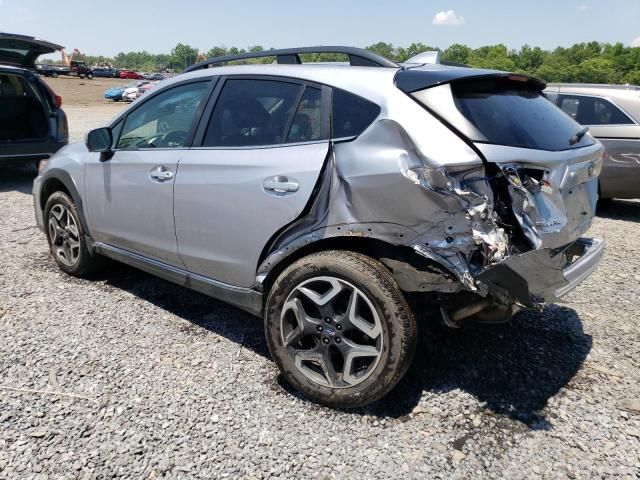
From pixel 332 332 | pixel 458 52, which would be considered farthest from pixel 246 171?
pixel 458 52

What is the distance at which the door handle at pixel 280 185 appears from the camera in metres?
2.81

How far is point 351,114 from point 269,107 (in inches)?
24.3

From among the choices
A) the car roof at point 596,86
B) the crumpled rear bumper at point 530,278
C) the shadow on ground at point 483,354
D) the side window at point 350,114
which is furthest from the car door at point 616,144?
the side window at point 350,114

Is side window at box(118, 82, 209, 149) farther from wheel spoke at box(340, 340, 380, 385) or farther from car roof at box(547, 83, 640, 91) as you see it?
car roof at box(547, 83, 640, 91)

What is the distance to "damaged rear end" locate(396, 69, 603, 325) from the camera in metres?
2.43

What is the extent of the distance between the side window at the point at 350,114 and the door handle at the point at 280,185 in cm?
33

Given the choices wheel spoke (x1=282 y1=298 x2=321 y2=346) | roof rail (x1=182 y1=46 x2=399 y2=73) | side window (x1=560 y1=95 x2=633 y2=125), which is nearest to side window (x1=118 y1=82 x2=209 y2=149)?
roof rail (x1=182 y1=46 x2=399 y2=73)

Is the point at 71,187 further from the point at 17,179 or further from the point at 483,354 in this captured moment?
the point at 17,179

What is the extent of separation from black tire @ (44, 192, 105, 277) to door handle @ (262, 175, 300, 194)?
219 centimetres

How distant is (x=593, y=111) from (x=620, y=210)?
5.19ft

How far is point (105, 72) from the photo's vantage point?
7431 cm

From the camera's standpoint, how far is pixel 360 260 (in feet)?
8.77

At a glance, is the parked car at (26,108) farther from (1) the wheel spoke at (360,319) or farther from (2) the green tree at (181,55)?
(2) the green tree at (181,55)

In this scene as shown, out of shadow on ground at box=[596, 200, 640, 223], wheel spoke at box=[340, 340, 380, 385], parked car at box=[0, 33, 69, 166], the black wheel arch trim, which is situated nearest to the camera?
wheel spoke at box=[340, 340, 380, 385]
